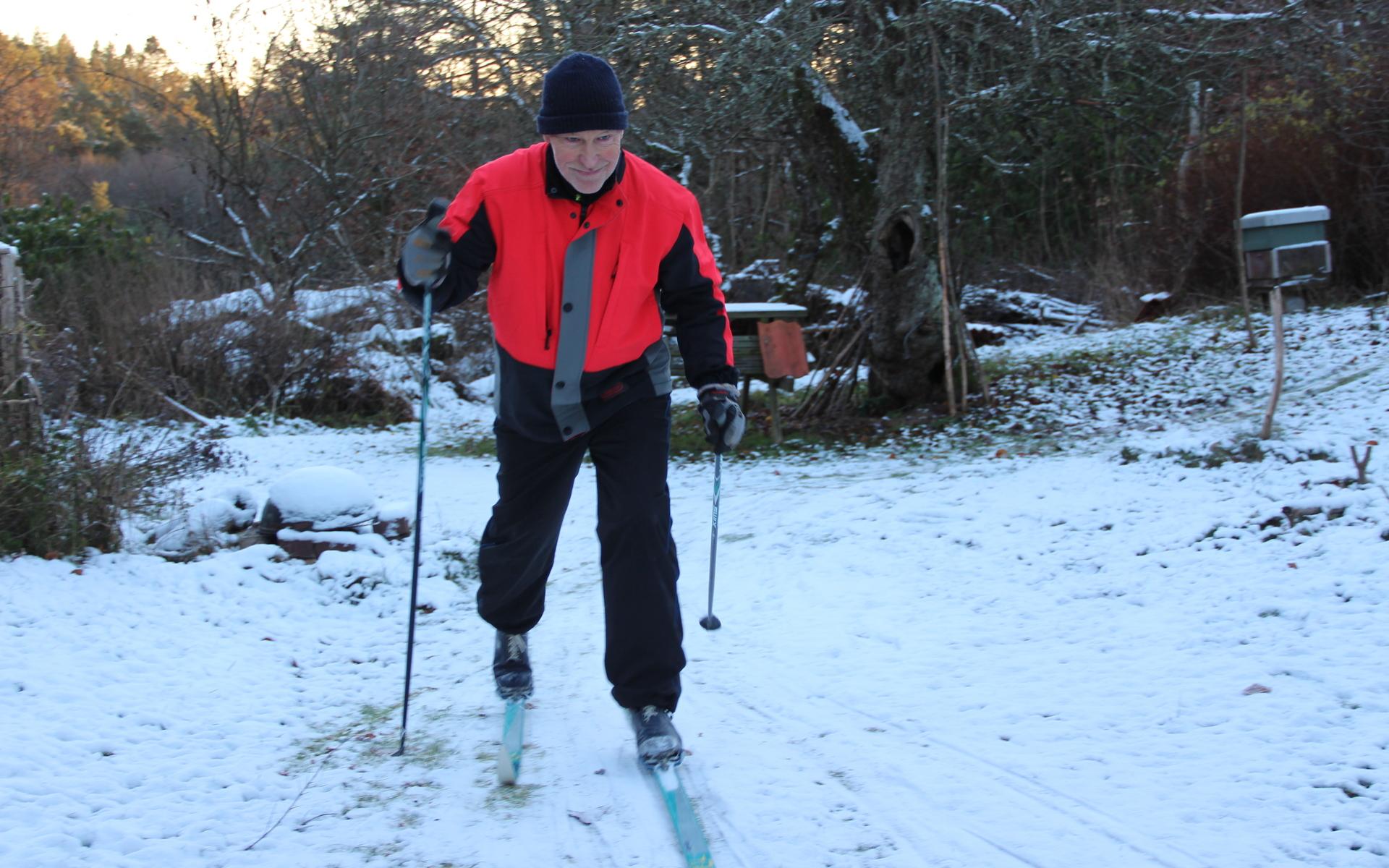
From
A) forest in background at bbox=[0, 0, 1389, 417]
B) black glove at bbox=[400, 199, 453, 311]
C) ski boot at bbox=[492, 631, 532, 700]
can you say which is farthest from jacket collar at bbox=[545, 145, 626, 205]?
forest in background at bbox=[0, 0, 1389, 417]

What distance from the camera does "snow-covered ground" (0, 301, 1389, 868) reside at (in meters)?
2.65

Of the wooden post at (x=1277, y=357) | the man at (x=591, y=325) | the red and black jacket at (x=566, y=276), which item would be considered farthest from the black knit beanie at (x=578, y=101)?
the wooden post at (x=1277, y=357)

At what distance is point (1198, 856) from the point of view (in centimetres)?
246

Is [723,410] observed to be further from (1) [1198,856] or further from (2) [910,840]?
(1) [1198,856]

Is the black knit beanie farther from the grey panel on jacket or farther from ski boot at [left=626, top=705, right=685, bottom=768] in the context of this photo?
ski boot at [left=626, top=705, right=685, bottom=768]

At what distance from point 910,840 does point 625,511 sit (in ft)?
3.69

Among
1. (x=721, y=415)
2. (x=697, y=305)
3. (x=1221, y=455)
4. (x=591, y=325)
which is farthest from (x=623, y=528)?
(x=1221, y=455)

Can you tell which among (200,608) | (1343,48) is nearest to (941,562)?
(200,608)

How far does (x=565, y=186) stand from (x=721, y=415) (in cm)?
81

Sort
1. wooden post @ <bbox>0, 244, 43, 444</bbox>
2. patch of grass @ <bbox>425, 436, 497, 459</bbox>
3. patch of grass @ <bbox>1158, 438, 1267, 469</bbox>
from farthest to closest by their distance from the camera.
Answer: patch of grass @ <bbox>425, 436, 497, 459</bbox> < patch of grass @ <bbox>1158, 438, 1267, 469</bbox> < wooden post @ <bbox>0, 244, 43, 444</bbox>

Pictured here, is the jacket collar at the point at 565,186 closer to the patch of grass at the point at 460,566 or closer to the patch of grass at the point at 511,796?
the patch of grass at the point at 511,796

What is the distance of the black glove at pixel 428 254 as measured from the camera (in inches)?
118

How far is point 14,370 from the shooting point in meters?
5.06

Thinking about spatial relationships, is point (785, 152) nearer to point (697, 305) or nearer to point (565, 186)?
point (697, 305)
